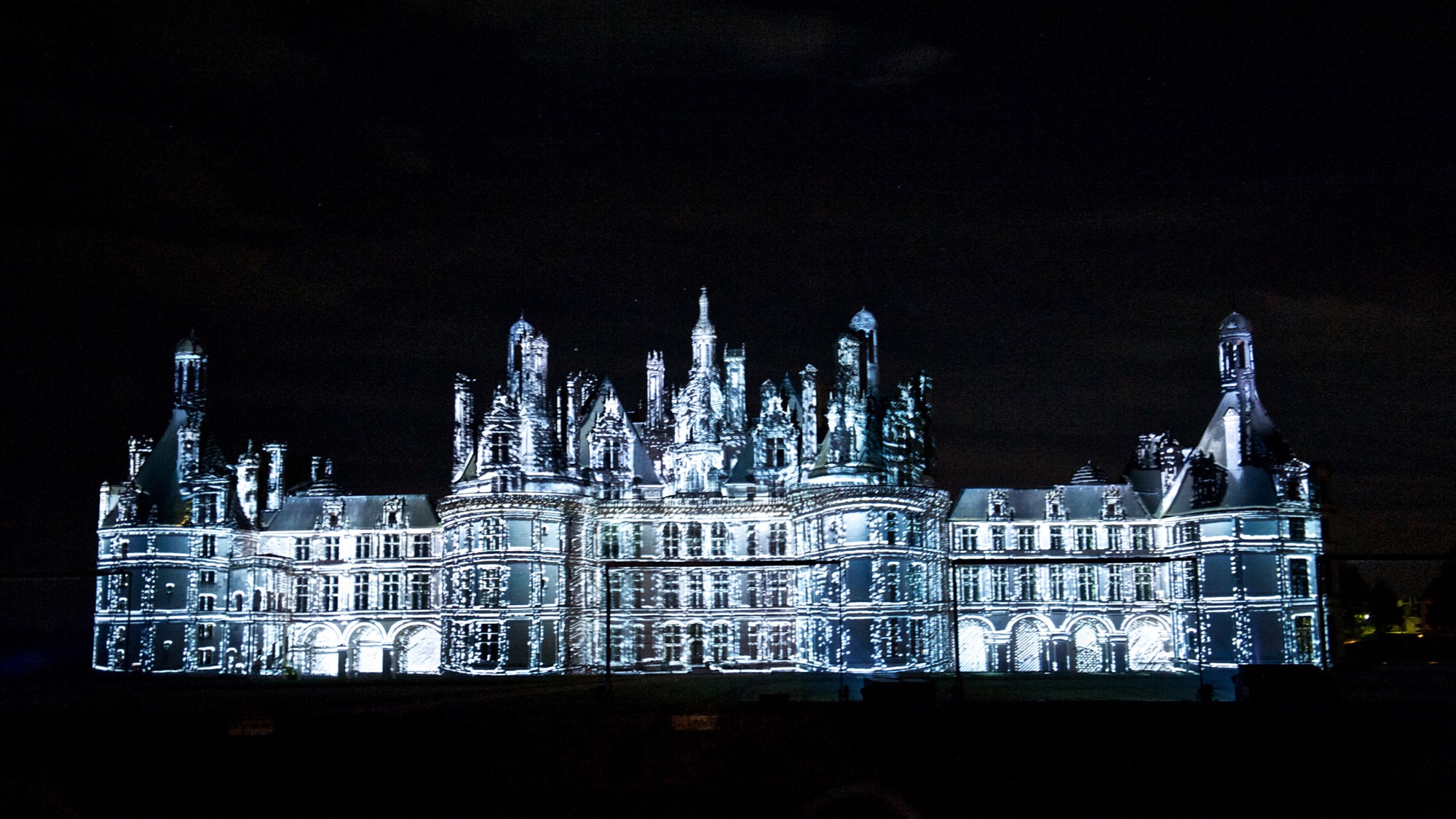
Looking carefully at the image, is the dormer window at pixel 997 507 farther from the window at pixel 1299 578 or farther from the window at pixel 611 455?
the window at pixel 611 455

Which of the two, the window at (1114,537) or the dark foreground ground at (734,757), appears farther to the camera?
the window at (1114,537)

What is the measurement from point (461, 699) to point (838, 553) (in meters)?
22.5

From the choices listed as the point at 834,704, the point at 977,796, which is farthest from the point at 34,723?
the point at 977,796

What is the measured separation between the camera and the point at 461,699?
49.2 meters

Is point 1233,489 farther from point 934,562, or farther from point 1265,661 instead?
point 934,562

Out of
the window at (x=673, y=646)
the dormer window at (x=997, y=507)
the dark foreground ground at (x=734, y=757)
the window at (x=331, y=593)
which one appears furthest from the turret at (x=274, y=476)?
the dormer window at (x=997, y=507)

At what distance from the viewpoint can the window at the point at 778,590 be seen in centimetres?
Answer: 7244

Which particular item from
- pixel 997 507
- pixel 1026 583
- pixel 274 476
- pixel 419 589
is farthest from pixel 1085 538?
pixel 274 476

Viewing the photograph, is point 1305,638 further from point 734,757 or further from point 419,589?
point 419,589

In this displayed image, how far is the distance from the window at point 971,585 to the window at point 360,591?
3108 centimetres

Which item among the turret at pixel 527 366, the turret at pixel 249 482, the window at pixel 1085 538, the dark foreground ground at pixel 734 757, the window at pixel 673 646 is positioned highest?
the turret at pixel 527 366

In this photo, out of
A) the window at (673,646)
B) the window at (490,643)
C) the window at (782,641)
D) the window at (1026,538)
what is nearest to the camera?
the window at (490,643)

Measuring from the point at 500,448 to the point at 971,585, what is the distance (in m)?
25.5

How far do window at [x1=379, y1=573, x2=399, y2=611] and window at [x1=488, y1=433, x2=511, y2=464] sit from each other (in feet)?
38.4
